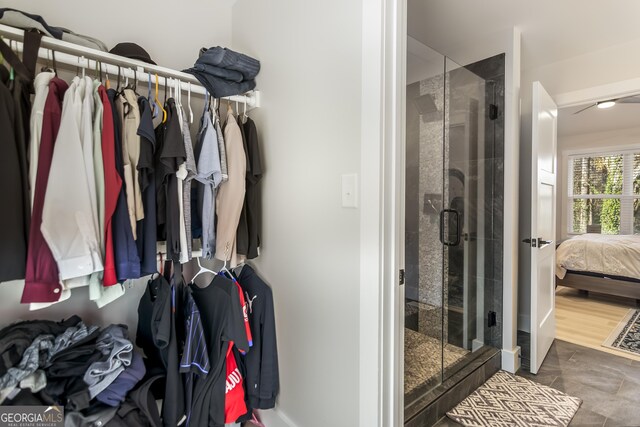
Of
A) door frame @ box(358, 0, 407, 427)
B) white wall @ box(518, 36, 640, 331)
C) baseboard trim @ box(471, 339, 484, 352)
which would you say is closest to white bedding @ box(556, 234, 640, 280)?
white wall @ box(518, 36, 640, 331)

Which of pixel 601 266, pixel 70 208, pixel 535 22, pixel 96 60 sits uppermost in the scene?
pixel 535 22

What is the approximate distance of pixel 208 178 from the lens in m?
1.45

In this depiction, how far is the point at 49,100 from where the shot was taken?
1.12 metres

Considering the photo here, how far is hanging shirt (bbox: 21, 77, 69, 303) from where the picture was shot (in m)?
1.03

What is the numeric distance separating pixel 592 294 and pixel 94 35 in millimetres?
5552

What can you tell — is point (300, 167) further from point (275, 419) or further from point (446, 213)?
point (446, 213)

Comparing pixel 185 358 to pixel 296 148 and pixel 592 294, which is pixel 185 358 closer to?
pixel 296 148

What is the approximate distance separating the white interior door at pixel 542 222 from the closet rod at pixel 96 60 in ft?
6.64

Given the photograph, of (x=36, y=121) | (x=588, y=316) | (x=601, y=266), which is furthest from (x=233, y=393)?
(x=601, y=266)

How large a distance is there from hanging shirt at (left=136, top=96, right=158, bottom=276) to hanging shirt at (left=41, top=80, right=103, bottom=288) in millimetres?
181

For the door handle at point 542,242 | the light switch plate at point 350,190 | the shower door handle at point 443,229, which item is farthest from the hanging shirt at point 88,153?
the door handle at point 542,242

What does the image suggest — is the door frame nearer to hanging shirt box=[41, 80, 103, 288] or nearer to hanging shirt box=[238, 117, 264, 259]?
hanging shirt box=[238, 117, 264, 259]

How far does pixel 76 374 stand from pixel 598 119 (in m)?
6.35

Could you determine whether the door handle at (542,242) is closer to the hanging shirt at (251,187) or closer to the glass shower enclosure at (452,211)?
the glass shower enclosure at (452,211)
